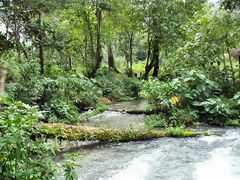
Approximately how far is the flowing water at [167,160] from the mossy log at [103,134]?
7.8 inches

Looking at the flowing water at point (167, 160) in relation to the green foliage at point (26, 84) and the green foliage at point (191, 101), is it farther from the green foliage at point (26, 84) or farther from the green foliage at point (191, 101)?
the green foliage at point (26, 84)

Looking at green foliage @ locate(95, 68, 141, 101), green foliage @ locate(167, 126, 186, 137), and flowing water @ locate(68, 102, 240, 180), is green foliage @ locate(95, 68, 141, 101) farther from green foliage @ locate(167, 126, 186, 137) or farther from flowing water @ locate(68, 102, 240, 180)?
flowing water @ locate(68, 102, 240, 180)

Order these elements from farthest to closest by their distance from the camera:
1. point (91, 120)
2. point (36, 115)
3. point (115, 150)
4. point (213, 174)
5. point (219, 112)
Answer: point (91, 120) < point (219, 112) < point (115, 150) < point (213, 174) < point (36, 115)

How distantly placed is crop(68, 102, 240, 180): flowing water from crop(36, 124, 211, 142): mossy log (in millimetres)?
199

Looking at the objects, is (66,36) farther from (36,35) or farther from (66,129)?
(66,129)

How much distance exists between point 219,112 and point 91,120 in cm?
404

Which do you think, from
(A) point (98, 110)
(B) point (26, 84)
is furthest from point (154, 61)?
(B) point (26, 84)

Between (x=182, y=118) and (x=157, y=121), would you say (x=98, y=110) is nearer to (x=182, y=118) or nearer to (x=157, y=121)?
(x=157, y=121)

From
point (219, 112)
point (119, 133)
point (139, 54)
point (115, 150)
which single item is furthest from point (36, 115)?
point (139, 54)

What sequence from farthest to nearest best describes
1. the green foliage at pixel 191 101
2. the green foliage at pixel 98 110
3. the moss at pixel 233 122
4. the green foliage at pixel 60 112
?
the green foliage at pixel 98 110 < the green foliage at pixel 60 112 < the green foliage at pixel 191 101 < the moss at pixel 233 122

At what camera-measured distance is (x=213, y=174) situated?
600cm

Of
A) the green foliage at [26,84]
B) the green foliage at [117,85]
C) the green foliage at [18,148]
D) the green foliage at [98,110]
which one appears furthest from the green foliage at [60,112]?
the green foliage at [18,148]

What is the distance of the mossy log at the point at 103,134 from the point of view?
7561 mm

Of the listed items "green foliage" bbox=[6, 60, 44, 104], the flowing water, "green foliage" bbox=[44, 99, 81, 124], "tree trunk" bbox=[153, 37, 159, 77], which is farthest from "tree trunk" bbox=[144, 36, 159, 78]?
the flowing water
